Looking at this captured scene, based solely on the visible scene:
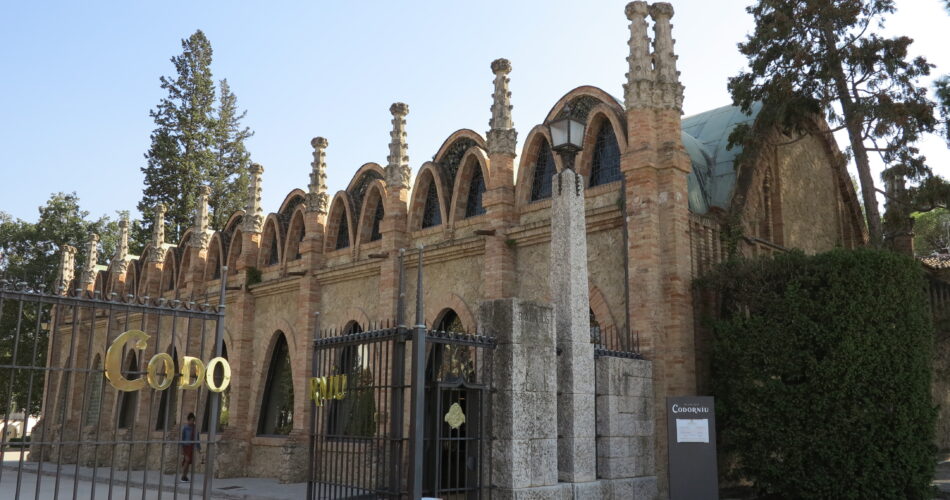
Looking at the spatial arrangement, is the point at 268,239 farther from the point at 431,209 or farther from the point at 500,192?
the point at 500,192

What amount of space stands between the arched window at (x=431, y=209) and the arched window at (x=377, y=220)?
1693 millimetres

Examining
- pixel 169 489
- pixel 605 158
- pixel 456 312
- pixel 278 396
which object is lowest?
pixel 169 489

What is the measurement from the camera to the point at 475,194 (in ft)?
58.8

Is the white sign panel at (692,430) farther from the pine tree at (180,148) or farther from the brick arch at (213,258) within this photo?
the pine tree at (180,148)

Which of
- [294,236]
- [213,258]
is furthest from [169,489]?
[213,258]

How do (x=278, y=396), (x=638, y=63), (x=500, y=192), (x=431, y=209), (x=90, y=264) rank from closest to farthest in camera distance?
1. (x=638, y=63)
2. (x=500, y=192)
3. (x=431, y=209)
4. (x=278, y=396)
5. (x=90, y=264)

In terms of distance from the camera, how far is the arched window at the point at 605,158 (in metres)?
15.0

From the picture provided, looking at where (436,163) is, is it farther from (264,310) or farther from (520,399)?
(520,399)

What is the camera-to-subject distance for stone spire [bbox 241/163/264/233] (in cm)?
2342

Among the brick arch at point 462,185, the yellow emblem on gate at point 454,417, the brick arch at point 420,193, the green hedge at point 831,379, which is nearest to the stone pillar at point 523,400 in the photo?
the yellow emblem on gate at point 454,417

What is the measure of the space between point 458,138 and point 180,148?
85.0 ft

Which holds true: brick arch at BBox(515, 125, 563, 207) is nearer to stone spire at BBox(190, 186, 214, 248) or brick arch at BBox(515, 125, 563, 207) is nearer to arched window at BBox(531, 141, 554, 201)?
arched window at BBox(531, 141, 554, 201)

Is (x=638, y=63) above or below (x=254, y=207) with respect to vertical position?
above

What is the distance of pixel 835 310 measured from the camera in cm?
1155
